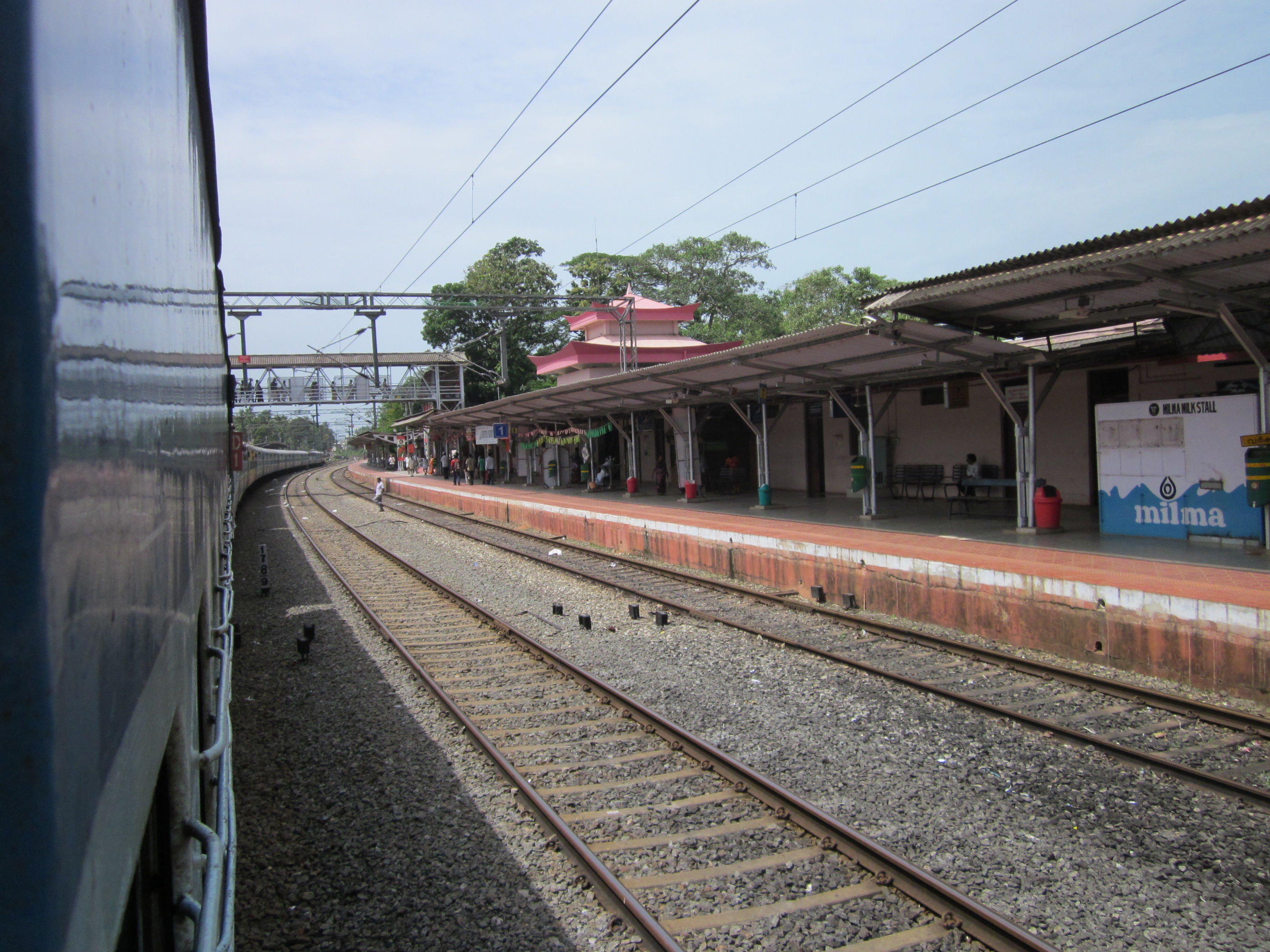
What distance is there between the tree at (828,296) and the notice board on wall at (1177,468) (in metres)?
35.3

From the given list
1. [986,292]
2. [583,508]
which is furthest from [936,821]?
[583,508]

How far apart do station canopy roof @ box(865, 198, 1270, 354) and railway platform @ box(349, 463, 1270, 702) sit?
293cm

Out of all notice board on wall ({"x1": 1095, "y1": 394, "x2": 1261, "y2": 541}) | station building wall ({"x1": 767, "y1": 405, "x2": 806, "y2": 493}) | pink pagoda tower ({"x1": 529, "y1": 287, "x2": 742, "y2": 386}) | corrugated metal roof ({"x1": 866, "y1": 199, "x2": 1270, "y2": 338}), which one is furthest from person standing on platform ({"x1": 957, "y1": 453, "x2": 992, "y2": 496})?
pink pagoda tower ({"x1": 529, "y1": 287, "x2": 742, "y2": 386})

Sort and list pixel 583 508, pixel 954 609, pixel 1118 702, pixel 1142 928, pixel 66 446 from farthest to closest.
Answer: pixel 583 508
pixel 954 609
pixel 1118 702
pixel 1142 928
pixel 66 446

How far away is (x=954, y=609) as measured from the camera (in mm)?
9273

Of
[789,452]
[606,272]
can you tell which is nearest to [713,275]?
[606,272]

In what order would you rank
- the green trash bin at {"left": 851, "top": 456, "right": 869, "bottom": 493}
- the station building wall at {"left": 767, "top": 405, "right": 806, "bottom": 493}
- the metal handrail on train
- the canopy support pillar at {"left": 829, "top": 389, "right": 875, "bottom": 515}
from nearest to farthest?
the metal handrail on train < the canopy support pillar at {"left": 829, "top": 389, "right": 875, "bottom": 515} < the green trash bin at {"left": 851, "top": 456, "right": 869, "bottom": 493} < the station building wall at {"left": 767, "top": 405, "right": 806, "bottom": 493}

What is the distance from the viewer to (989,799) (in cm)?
507

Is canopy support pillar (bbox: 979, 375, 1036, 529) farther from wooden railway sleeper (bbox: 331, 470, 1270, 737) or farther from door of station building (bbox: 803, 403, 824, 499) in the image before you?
door of station building (bbox: 803, 403, 824, 499)

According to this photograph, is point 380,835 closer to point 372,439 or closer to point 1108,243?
point 1108,243

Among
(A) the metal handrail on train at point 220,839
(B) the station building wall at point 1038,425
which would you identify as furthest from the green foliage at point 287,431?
(A) the metal handrail on train at point 220,839

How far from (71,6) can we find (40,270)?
1.14 feet

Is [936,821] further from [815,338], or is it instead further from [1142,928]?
[815,338]

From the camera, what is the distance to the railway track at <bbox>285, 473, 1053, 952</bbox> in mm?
3838
